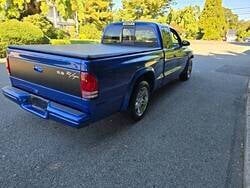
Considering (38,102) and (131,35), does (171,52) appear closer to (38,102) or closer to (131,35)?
(131,35)

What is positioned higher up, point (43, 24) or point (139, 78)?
point (43, 24)

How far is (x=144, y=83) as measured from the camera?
14.7 ft

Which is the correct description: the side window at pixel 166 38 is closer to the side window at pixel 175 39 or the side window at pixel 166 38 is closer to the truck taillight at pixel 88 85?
the side window at pixel 175 39

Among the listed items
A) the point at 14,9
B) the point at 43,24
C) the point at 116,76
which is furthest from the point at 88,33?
the point at 116,76

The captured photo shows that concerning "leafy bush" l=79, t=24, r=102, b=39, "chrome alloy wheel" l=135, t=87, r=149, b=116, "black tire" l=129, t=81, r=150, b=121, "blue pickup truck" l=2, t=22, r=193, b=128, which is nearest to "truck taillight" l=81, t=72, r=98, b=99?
"blue pickup truck" l=2, t=22, r=193, b=128

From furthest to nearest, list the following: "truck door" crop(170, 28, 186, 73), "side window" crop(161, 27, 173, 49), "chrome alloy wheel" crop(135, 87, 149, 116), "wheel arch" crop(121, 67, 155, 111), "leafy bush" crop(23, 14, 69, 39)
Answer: "leafy bush" crop(23, 14, 69, 39)
"truck door" crop(170, 28, 186, 73)
"side window" crop(161, 27, 173, 49)
"chrome alloy wheel" crop(135, 87, 149, 116)
"wheel arch" crop(121, 67, 155, 111)

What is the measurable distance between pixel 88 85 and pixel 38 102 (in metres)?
1.11

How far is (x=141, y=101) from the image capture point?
462cm

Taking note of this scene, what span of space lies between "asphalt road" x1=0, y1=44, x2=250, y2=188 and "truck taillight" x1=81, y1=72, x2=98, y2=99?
0.90m

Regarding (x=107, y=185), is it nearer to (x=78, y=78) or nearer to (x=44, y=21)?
(x=78, y=78)

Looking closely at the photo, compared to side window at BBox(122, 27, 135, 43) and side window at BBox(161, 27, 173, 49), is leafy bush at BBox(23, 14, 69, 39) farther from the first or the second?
side window at BBox(161, 27, 173, 49)

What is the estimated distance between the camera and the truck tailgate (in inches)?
121

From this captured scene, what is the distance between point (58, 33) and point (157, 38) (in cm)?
1421

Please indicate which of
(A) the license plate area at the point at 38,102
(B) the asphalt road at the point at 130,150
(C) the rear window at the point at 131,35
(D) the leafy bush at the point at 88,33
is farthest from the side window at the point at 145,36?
(D) the leafy bush at the point at 88,33
